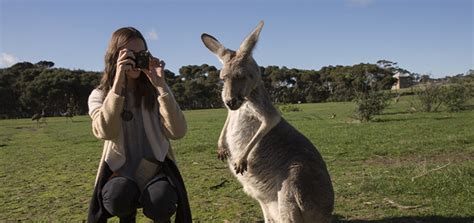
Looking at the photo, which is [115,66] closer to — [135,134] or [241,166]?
[135,134]

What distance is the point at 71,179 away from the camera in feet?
21.7

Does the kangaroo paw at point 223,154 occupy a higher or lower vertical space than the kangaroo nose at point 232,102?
lower

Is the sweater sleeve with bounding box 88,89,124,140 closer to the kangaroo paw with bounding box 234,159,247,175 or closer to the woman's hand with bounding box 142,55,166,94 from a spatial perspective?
the woman's hand with bounding box 142,55,166,94

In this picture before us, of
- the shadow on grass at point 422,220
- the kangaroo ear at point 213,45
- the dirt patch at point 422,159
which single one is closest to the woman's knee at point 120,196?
the kangaroo ear at point 213,45

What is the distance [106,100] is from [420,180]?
3699 mm

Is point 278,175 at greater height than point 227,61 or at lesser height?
lesser

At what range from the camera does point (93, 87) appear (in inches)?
1481

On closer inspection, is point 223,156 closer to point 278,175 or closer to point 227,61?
point 278,175

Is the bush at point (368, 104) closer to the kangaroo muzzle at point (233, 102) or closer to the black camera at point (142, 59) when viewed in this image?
the kangaroo muzzle at point (233, 102)

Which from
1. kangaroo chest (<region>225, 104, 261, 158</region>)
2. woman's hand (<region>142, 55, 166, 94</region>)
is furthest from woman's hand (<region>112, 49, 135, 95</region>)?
kangaroo chest (<region>225, 104, 261, 158</region>)

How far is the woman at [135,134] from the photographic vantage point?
276cm

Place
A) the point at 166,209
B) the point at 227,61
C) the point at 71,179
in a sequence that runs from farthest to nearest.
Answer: the point at 71,179, the point at 227,61, the point at 166,209

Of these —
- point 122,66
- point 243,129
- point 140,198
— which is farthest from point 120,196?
point 243,129

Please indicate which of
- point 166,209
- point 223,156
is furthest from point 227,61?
point 166,209
